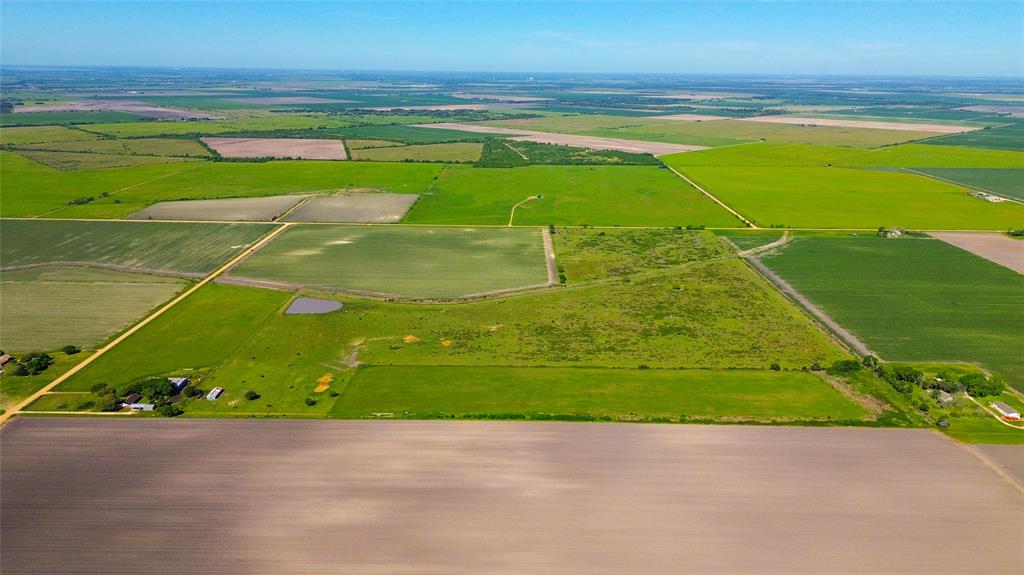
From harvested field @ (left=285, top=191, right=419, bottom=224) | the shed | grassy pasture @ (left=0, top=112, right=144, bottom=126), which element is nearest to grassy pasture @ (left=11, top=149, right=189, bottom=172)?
harvested field @ (left=285, top=191, right=419, bottom=224)

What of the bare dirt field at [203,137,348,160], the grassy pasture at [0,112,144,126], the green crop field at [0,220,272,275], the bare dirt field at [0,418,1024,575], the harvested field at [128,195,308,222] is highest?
the grassy pasture at [0,112,144,126]

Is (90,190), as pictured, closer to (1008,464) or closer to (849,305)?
(849,305)

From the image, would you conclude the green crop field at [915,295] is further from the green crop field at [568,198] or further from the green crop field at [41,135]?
the green crop field at [41,135]

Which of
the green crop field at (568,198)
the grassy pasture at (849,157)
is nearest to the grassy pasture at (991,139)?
the grassy pasture at (849,157)

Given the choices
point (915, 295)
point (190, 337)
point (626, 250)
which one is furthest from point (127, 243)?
point (915, 295)

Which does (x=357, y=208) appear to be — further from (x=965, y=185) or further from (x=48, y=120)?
(x=48, y=120)

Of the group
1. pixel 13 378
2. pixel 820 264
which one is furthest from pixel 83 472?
pixel 820 264

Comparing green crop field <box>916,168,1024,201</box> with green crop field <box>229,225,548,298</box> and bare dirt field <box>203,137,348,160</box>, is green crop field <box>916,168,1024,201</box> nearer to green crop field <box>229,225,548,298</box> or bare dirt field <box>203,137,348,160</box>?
green crop field <box>229,225,548,298</box>
